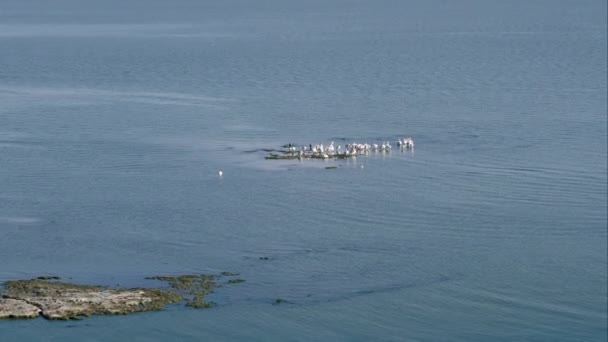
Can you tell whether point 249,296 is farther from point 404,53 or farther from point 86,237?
point 404,53

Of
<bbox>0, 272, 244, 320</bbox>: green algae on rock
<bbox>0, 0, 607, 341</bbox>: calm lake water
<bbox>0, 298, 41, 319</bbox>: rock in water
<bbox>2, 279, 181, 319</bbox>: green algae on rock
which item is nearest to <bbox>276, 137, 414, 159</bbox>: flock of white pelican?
<bbox>0, 0, 607, 341</bbox>: calm lake water

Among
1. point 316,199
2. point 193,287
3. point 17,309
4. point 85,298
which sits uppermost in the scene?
point 316,199

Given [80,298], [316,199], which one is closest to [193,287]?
[80,298]

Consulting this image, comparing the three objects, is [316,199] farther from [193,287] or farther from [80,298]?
[80,298]

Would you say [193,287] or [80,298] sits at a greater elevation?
[193,287]

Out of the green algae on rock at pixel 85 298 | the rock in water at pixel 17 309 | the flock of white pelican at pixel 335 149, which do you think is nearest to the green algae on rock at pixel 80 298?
the green algae on rock at pixel 85 298

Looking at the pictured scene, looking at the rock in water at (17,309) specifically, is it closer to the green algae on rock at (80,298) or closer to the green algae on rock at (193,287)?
the green algae on rock at (80,298)

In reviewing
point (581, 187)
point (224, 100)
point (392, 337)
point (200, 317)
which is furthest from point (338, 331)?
point (224, 100)
